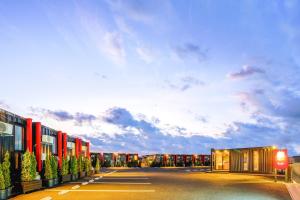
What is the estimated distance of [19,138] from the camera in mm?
28734

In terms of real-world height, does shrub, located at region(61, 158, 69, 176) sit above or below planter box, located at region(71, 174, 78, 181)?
above

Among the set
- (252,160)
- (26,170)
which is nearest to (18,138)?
(26,170)

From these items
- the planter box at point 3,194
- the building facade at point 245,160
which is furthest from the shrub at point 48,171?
the building facade at point 245,160

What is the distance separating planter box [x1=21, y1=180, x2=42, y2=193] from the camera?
66.7ft

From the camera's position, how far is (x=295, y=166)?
145 feet

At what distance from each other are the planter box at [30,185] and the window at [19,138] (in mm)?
6277

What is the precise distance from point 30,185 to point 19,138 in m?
8.06

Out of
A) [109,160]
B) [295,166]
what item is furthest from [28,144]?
[109,160]

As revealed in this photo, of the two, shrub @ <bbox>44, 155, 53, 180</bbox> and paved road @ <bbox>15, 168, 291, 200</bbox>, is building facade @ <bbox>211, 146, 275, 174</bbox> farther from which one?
shrub @ <bbox>44, 155, 53, 180</bbox>

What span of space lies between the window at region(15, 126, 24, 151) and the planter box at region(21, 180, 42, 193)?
628 cm

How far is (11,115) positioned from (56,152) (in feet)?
43.0

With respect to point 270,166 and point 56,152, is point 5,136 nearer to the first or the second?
point 56,152

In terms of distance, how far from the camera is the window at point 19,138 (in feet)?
92.9

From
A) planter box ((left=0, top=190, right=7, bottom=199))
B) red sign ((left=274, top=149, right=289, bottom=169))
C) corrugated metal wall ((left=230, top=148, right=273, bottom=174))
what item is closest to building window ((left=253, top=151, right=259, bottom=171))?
corrugated metal wall ((left=230, top=148, right=273, bottom=174))
